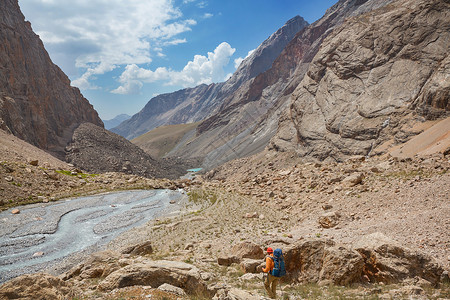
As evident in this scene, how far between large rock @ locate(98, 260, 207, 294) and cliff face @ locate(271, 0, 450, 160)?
42052 millimetres

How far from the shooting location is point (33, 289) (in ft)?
28.6

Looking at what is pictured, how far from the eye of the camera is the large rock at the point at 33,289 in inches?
330

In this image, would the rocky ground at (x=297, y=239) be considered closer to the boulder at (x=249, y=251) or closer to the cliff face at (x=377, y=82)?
the boulder at (x=249, y=251)

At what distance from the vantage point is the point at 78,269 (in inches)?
539

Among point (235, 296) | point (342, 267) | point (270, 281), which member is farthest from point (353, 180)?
point (235, 296)

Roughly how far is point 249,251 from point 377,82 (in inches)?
1976

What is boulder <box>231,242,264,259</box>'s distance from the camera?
14531 millimetres

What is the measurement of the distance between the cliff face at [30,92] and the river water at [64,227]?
1704 inches

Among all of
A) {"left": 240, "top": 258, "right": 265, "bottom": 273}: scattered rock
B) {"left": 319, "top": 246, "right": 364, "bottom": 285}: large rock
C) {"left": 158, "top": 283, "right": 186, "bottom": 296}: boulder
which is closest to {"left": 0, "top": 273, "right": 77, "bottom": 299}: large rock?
{"left": 158, "top": 283, "right": 186, "bottom": 296}: boulder

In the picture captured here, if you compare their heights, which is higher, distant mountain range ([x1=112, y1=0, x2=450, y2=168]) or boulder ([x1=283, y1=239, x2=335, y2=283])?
distant mountain range ([x1=112, y1=0, x2=450, y2=168])

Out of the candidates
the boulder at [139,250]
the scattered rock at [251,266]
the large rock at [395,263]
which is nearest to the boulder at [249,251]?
the scattered rock at [251,266]

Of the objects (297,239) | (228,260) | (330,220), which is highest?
(228,260)

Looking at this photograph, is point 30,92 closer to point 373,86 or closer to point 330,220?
point 373,86

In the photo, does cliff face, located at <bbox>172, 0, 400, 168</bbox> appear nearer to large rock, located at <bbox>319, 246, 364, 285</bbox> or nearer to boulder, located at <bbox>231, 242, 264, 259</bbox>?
boulder, located at <bbox>231, 242, 264, 259</bbox>
